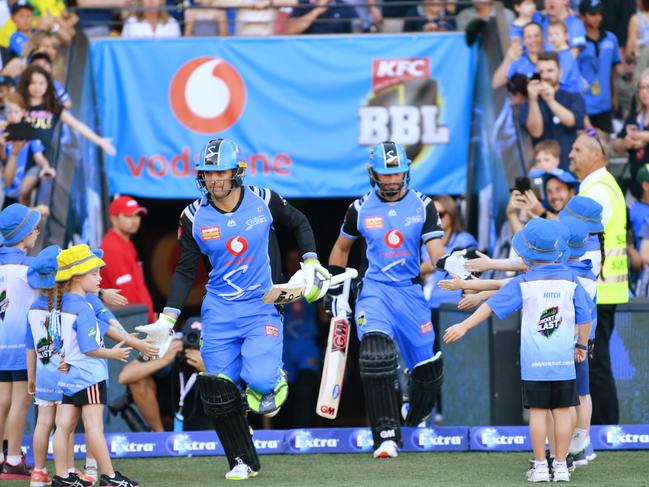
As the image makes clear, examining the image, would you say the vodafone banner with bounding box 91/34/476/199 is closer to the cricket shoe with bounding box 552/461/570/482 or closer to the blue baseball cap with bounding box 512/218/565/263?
the blue baseball cap with bounding box 512/218/565/263

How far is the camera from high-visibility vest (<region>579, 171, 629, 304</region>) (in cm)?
987

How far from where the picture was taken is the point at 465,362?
10602 mm

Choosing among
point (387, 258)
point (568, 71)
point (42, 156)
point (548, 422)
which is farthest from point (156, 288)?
point (548, 422)

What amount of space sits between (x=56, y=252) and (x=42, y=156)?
4306mm

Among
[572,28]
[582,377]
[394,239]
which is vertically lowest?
[582,377]

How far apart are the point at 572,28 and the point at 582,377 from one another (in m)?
5.55

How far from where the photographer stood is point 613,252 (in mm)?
9922

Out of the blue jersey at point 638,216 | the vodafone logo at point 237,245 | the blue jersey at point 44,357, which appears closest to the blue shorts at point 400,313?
the vodafone logo at point 237,245

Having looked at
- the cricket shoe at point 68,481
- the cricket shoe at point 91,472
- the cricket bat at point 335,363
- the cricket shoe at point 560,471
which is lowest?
the cricket shoe at point 91,472

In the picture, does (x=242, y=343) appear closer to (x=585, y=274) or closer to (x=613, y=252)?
(x=585, y=274)

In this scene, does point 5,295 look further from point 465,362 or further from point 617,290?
point 617,290

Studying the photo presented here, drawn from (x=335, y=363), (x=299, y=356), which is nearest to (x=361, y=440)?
(x=335, y=363)

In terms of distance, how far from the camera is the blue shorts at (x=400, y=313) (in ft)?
31.7

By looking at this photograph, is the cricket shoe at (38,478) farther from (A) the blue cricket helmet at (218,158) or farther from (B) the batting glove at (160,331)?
(A) the blue cricket helmet at (218,158)
